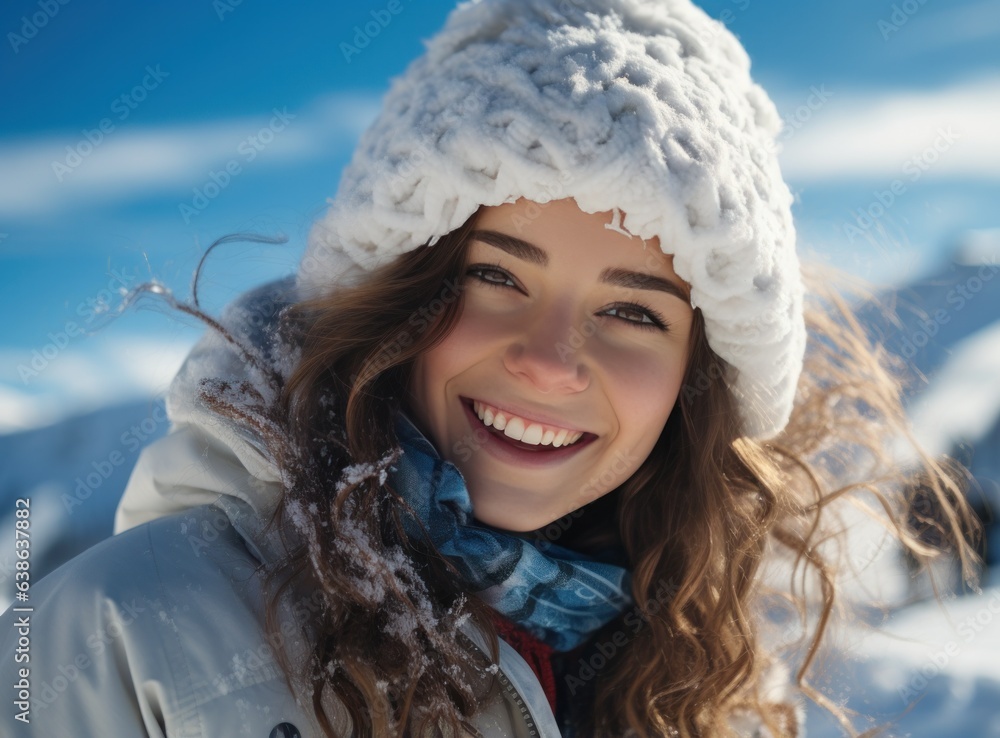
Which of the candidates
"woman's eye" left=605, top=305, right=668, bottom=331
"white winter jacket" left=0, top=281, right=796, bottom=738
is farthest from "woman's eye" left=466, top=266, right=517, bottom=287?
"white winter jacket" left=0, top=281, right=796, bottom=738

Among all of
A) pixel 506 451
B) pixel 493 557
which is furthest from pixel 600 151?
pixel 493 557

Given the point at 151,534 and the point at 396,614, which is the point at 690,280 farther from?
the point at 151,534

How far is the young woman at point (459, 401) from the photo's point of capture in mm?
1478

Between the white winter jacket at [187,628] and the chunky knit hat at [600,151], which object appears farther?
the chunky knit hat at [600,151]

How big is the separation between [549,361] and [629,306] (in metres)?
0.24

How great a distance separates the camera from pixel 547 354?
169 centimetres

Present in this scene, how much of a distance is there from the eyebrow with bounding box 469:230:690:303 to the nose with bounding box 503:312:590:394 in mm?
128

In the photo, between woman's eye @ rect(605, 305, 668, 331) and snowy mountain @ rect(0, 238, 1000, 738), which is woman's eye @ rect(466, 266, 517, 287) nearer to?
woman's eye @ rect(605, 305, 668, 331)

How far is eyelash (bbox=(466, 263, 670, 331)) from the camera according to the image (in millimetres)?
1743

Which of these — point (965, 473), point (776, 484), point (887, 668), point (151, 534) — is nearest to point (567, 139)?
point (151, 534)

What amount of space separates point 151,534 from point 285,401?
0.38 meters

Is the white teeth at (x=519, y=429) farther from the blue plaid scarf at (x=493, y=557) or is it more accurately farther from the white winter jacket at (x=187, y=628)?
the white winter jacket at (x=187, y=628)

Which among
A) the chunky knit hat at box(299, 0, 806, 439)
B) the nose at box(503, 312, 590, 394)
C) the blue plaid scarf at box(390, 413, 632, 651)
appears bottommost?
the blue plaid scarf at box(390, 413, 632, 651)

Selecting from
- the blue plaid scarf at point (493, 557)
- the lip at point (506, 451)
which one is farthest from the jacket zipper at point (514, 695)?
the lip at point (506, 451)
